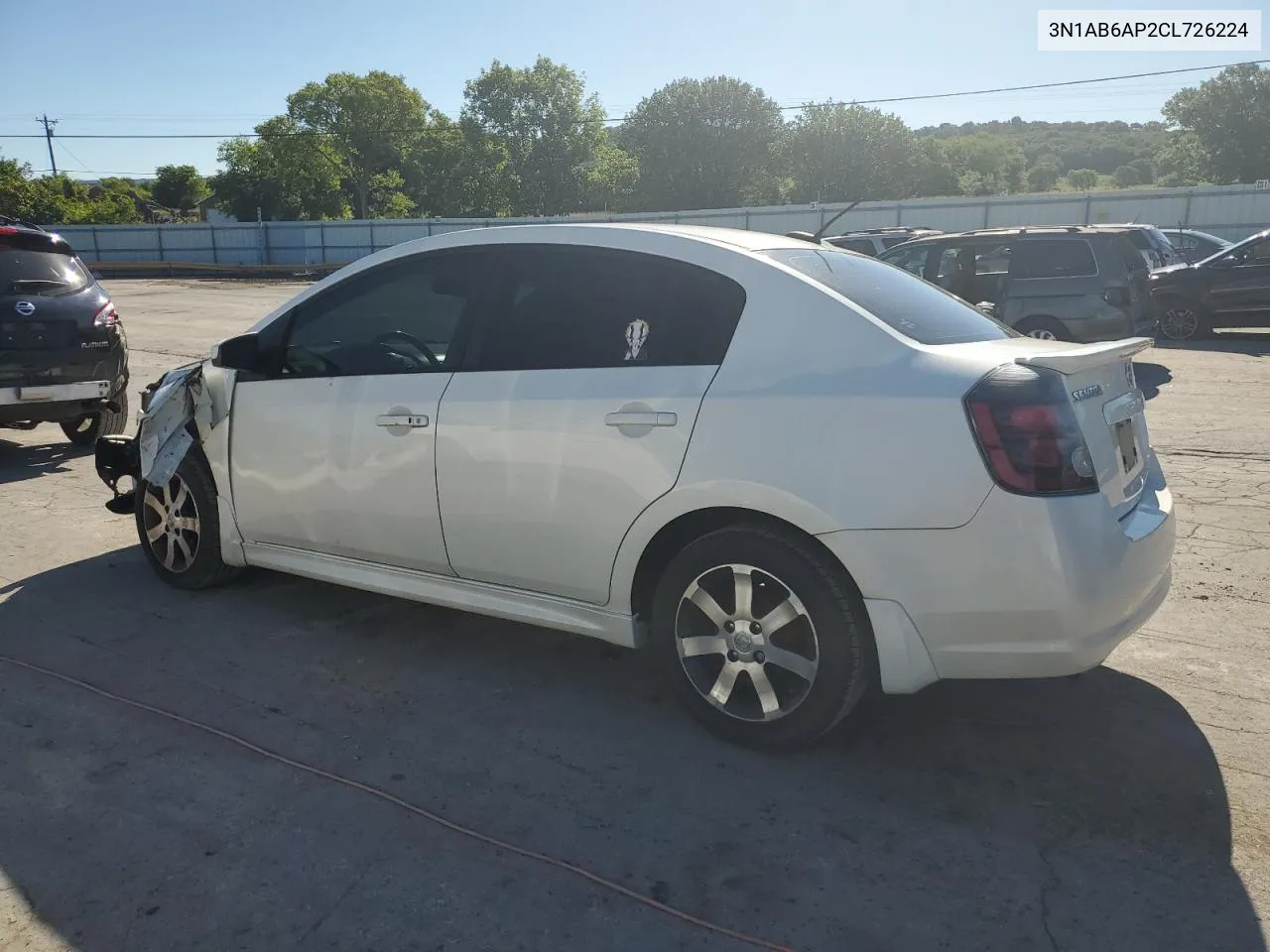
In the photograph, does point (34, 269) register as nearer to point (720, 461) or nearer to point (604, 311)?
point (604, 311)

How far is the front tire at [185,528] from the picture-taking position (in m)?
4.82

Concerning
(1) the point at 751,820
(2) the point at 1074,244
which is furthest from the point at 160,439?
(2) the point at 1074,244

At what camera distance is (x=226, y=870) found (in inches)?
108

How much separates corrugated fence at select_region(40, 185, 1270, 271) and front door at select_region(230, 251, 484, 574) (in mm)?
18333

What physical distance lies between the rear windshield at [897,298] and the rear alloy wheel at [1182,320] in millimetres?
12797

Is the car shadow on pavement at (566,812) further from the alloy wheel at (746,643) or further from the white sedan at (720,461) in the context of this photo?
the white sedan at (720,461)

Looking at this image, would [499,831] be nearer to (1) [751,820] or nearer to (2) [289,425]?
(1) [751,820]

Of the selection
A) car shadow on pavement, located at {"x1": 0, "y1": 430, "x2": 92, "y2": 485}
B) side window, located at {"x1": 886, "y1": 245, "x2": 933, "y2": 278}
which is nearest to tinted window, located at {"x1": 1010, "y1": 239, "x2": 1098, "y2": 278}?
side window, located at {"x1": 886, "y1": 245, "x2": 933, "y2": 278}

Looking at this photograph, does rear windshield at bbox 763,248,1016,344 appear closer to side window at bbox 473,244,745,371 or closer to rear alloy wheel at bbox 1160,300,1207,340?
side window at bbox 473,244,745,371

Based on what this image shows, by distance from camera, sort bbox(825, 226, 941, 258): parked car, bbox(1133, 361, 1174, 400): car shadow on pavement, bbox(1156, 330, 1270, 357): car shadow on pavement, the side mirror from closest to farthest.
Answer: the side mirror → bbox(1133, 361, 1174, 400): car shadow on pavement → bbox(1156, 330, 1270, 357): car shadow on pavement → bbox(825, 226, 941, 258): parked car

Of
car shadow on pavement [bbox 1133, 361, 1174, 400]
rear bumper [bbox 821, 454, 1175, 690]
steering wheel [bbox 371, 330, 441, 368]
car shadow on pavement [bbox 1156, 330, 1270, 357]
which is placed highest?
steering wheel [bbox 371, 330, 441, 368]

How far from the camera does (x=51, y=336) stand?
7395mm

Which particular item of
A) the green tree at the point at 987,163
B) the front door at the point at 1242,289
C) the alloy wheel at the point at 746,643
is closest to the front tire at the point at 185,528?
the alloy wheel at the point at 746,643

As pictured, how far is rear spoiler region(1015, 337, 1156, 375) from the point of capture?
3.03m
